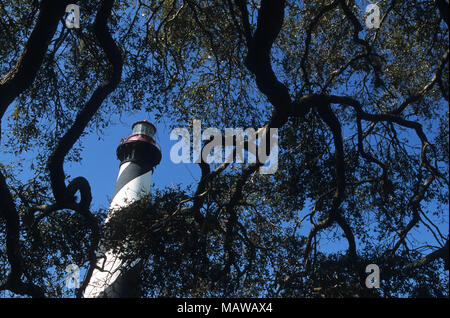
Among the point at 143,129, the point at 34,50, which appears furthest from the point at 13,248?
the point at 143,129

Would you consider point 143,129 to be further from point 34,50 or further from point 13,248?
point 34,50

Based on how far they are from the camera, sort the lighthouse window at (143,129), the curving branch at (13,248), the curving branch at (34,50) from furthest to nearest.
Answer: the lighthouse window at (143,129) < the curving branch at (13,248) < the curving branch at (34,50)

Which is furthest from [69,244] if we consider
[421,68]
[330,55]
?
[421,68]

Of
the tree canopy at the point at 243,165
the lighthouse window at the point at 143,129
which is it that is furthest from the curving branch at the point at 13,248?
the lighthouse window at the point at 143,129

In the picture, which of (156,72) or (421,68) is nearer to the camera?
(421,68)

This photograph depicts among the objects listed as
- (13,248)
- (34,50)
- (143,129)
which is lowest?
(13,248)

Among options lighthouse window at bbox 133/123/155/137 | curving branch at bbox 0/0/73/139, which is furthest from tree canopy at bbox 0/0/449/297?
lighthouse window at bbox 133/123/155/137

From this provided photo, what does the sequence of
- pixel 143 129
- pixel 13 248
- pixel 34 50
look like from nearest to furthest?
pixel 34 50 < pixel 13 248 < pixel 143 129

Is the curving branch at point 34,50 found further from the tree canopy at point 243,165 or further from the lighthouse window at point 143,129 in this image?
the lighthouse window at point 143,129

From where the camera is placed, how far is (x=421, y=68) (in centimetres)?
852

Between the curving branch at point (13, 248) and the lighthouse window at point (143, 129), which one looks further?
the lighthouse window at point (143, 129)

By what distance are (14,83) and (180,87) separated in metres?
4.07
